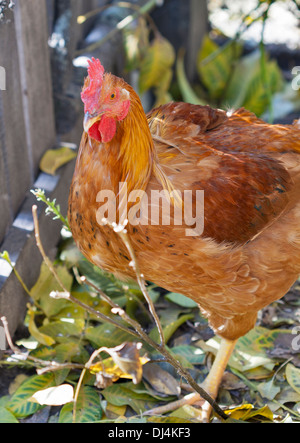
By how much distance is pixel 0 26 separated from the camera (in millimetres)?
1867

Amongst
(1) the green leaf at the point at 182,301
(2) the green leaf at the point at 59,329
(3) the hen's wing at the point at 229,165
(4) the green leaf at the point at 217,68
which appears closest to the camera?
(3) the hen's wing at the point at 229,165

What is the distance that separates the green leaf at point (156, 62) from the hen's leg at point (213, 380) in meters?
1.93

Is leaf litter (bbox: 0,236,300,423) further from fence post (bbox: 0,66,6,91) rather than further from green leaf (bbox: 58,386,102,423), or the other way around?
fence post (bbox: 0,66,6,91)

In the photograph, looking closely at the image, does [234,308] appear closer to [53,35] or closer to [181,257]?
[181,257]

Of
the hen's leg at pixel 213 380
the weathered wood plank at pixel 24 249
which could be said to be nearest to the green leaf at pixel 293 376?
the hen's leg at pixel 213 380

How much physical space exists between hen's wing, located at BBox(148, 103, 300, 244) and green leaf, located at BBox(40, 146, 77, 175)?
0.68 metres

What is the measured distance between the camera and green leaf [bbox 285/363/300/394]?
205 centimetres

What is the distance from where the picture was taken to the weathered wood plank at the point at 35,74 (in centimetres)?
213

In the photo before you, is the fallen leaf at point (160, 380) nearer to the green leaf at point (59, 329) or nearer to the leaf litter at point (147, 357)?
the leaf litter at point (147, 357)

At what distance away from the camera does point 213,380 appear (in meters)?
2.04

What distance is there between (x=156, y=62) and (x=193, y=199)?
1.89 meters
